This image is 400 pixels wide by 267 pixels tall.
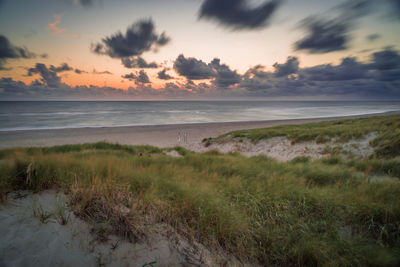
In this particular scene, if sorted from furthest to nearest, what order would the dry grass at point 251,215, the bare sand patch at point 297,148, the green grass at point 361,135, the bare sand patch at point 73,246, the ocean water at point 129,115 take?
the ocean water at point 129,115, the bare sand patch at point 297,148, the green grass at point 361,135, the dry grass at point 251,215, the bare sand patch at point 73,246

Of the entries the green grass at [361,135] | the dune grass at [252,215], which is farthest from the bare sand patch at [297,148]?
the dune grass at [252,215]

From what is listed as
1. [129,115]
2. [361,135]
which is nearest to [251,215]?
[361,135]

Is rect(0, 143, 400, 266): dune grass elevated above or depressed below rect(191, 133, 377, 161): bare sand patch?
above

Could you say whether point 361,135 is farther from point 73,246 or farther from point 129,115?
point 129,115

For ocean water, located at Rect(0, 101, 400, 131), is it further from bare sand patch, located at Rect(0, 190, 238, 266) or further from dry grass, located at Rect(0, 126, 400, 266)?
bare sand patch, located at Rect(0, 190, 238, 266)

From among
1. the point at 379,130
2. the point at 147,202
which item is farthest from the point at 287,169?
the point at 379,130

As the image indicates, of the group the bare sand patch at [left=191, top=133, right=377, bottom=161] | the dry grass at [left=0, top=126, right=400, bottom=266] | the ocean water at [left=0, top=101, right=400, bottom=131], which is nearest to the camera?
the dry grass at [left=0, top=126, right=400, bottom=266]

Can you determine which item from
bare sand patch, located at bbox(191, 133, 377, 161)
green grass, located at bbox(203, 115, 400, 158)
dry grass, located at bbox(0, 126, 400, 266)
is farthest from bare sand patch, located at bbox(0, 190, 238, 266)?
green grass, located at bbox(203, 115, 400, 158)

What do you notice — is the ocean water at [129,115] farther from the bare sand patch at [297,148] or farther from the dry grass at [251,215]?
the dry grass at [251,215]

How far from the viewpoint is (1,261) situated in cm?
159

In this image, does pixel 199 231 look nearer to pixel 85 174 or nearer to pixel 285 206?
pixel 285 206

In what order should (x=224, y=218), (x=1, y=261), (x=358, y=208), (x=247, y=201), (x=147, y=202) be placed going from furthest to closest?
(x=247, y=201) < (x=358, y=208) < (x=147, y=202) < (x=224, y=218) < (x=1, y=261)

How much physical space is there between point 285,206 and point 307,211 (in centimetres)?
41

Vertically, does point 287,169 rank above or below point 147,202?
below
